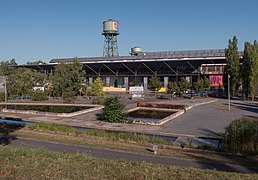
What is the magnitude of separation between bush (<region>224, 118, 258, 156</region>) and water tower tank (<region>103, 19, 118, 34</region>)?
304 feet

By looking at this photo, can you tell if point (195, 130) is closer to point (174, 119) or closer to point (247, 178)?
point (174, 119)

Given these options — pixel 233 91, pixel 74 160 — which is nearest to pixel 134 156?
pixel 74 160

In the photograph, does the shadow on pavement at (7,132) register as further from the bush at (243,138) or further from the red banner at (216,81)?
the red banner at (216,81)

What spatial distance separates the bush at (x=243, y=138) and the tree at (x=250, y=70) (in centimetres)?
3647

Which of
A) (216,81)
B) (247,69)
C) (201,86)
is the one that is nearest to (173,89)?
(201,86)

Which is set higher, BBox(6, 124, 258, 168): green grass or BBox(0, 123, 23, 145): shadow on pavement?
BBox(0, 123, 23, 145): shadow on pavement

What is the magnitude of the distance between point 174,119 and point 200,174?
71.8 ft

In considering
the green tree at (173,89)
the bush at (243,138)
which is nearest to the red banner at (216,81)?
the green tree at (173,89)

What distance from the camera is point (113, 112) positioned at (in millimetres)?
28688

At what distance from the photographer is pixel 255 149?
16578mm

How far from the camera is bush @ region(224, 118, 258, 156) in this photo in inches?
658

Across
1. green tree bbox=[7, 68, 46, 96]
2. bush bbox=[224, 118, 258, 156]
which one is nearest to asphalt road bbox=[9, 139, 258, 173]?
bush bbox=[224, 118, 258, 156]

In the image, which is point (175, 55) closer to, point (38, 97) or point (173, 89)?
point (173, 89)

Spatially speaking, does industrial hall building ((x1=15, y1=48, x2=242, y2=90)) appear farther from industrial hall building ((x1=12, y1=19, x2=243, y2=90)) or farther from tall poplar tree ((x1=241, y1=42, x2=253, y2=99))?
tall poplar tree ((x1=241, y1=42, x2=253, y2=99))
